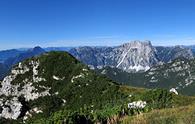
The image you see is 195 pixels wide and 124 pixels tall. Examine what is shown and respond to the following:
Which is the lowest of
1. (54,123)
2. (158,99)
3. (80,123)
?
(158,99)

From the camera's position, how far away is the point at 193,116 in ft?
73.6

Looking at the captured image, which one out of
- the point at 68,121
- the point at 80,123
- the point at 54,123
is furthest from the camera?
the point at 54,123

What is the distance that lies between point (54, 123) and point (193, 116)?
65.7 metres

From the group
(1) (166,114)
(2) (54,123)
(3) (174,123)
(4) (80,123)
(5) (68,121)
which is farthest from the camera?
(2) (54,123)

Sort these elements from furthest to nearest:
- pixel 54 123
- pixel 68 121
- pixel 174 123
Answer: pixel 54 123
pixel 68 121
pixel 174 123

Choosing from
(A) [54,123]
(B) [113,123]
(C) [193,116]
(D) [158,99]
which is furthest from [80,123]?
(D) [158,99]

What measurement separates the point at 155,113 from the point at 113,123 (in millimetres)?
2857

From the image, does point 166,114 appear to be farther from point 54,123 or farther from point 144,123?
point 54,123

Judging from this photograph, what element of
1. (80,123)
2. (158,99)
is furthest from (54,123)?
(158,99)

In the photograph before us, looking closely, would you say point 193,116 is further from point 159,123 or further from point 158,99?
point 158,99

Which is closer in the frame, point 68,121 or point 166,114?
point 166,114

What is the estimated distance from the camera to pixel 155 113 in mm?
25688

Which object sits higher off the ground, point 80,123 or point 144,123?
point 144,123

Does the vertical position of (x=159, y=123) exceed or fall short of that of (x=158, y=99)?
it exceeds it
